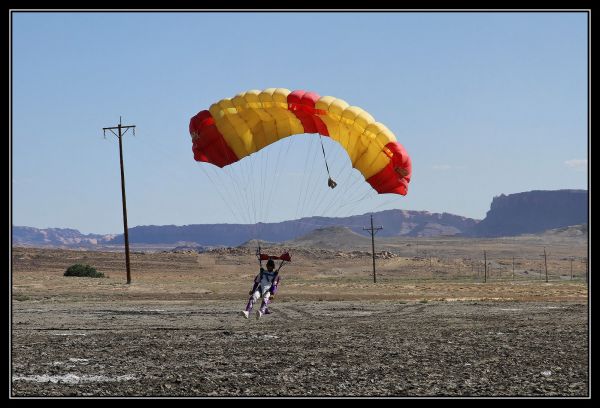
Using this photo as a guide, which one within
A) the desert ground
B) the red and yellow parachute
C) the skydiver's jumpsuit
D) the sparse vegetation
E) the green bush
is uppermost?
the red and yellow parachute

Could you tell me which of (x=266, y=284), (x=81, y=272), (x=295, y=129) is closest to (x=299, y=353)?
(x=266, y=284)

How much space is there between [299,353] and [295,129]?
9.78 metres

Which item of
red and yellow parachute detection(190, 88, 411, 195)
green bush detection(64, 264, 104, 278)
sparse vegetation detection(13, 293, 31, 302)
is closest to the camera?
red and yellow parachute detection(190, 88, 411, 195)

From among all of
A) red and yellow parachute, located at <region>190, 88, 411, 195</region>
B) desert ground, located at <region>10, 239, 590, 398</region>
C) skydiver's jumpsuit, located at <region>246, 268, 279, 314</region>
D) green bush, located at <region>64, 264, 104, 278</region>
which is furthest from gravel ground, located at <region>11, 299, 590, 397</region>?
green bush, located at <region>64, 264, 104, 278</region>

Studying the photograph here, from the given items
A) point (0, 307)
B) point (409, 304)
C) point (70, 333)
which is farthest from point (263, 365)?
point (409, 304)

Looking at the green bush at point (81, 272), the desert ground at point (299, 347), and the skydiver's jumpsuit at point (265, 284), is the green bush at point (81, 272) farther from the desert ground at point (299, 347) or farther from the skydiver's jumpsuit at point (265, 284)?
the skydiver's jumpsuit at point (265, 284)

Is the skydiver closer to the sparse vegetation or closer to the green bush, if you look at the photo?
the sparse vegetation

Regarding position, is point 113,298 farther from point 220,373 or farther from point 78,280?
point 220,373

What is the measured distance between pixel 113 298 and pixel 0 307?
525 inches

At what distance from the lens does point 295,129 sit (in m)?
28.9

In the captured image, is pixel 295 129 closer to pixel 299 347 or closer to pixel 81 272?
pixel 299 347

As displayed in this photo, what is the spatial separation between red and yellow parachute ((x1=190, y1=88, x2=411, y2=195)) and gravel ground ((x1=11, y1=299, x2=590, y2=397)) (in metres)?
5.06

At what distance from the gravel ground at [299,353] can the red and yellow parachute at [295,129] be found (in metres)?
5.06

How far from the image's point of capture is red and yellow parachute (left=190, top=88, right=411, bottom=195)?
88.2 ft
